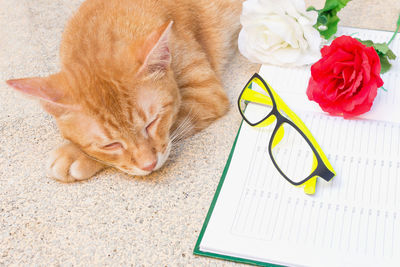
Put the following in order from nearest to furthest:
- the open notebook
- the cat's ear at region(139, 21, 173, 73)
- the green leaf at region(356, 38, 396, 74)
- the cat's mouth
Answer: the open notebook, the cat's ear at region(139, 21, 173, 73), the cat's mouth, the green leaf at region(356, 38, 396, 74)

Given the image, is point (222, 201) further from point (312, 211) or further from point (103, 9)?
Answer: point (103, 9)

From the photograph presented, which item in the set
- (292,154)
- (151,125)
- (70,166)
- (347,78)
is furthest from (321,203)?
(70,166)

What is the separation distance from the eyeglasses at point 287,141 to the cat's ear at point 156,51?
0.24 metres

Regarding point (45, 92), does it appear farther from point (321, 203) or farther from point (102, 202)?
point (321, 203)

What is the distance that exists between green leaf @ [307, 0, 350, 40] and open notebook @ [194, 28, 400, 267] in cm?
29

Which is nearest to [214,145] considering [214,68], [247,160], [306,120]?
[247,160]

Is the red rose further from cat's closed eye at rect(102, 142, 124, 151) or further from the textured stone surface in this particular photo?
cat's closed eye at rect(102, 142, 124, 151)

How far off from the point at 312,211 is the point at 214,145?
0.33 metres

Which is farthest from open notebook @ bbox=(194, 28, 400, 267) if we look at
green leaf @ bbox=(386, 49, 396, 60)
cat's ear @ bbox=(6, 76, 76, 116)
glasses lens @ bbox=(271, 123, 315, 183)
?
cat's ear @ bbox=(6, 76, 76, 116)

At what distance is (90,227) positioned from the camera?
2.95 ft

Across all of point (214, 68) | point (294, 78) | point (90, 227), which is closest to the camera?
point (90, 227)

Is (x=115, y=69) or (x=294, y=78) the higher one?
(x=115, y=69)

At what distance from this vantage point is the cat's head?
35.7 inches

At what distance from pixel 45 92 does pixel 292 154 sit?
0.57 m
